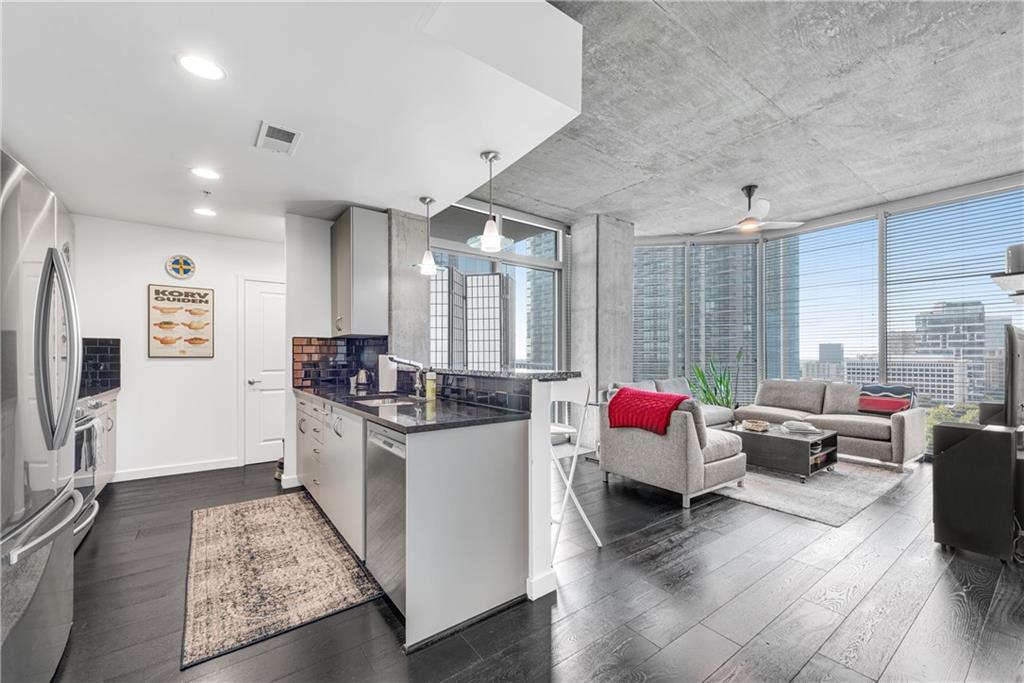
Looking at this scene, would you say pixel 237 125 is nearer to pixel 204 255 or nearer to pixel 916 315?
pixel 204 255

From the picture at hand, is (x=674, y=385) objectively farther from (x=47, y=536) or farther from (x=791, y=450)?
(x=47, y=536)

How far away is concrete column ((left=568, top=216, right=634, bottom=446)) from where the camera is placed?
5543 mm

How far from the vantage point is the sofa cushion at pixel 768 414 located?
16.8 feet

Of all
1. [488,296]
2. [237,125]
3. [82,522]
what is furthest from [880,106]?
[82,522]

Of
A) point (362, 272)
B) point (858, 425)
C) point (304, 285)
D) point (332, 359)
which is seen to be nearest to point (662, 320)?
point (858, 425)

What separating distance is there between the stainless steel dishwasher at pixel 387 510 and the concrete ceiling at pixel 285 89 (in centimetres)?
163

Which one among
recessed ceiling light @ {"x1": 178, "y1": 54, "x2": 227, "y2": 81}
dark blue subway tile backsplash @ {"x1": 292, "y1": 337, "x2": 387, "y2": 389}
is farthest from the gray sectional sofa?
recessed ceiling light @ {"x1": 178, "y1": 54, "x2": 227, "y2": 81}

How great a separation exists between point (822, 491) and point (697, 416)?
1.41 meters

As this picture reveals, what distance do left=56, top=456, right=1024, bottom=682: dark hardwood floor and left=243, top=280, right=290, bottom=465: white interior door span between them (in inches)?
74.0

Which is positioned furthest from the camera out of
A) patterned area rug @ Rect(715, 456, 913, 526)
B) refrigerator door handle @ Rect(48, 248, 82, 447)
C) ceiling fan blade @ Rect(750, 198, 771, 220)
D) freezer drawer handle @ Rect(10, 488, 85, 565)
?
ceiling fan blade @ Rect(750, 198, 771, 220)

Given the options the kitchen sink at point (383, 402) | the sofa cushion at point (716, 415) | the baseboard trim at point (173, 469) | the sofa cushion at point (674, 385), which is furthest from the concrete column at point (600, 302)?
the baseboard trim at point (173, 469)

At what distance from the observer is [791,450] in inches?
157

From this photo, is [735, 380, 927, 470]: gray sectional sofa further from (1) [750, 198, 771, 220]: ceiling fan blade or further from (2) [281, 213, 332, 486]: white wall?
(2) [281, 213, 332, 486]: white wall

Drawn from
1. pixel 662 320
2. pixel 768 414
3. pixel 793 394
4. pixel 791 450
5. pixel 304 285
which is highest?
pixel 304 285
